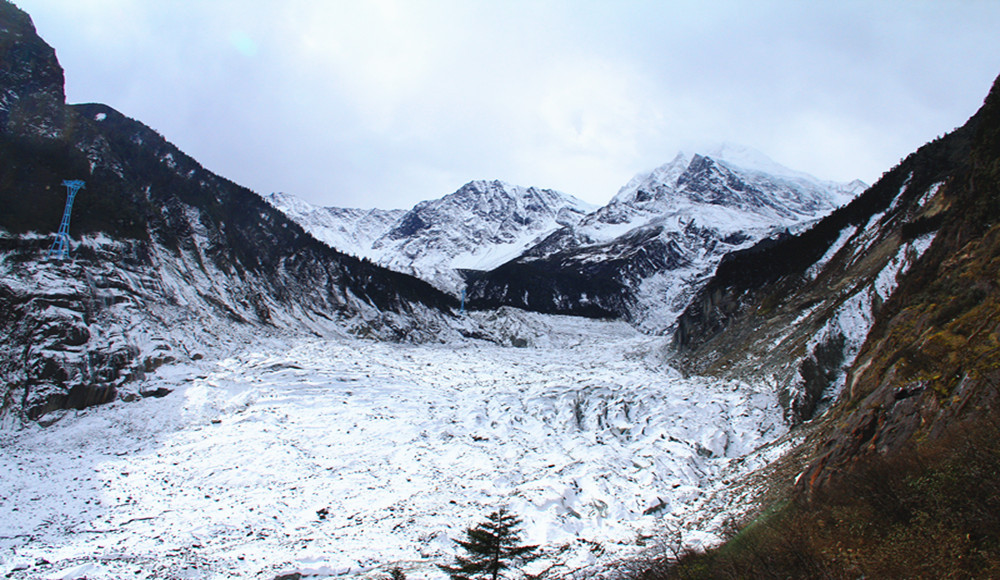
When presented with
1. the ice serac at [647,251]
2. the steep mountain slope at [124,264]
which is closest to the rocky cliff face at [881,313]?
the steep mountain slope at [124,264]

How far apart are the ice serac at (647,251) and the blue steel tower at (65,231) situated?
6333 centimetres

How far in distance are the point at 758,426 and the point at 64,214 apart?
45.0 metres

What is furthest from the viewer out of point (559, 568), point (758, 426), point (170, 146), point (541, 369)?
point (170, 146)

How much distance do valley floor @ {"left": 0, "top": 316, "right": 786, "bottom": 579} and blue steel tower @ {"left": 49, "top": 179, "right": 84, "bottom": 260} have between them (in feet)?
36.5

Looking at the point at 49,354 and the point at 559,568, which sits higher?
the point at 49,354

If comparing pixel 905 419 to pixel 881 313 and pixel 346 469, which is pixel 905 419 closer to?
pixel 881 313

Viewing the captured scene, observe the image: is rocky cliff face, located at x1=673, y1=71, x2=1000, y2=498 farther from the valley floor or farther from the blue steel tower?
the blue steel tower

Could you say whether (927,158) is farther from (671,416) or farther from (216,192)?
(216,192)

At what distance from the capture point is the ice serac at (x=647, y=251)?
100062mm

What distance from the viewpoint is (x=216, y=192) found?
62.6 meters

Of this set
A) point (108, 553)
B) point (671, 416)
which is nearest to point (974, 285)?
point (671, 416)

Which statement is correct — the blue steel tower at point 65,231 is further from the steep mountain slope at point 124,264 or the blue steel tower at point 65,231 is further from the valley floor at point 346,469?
the valley floor at point 346,469

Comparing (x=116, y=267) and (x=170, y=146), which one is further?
(x=170, y=146)

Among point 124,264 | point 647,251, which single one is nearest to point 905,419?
point 124,264
